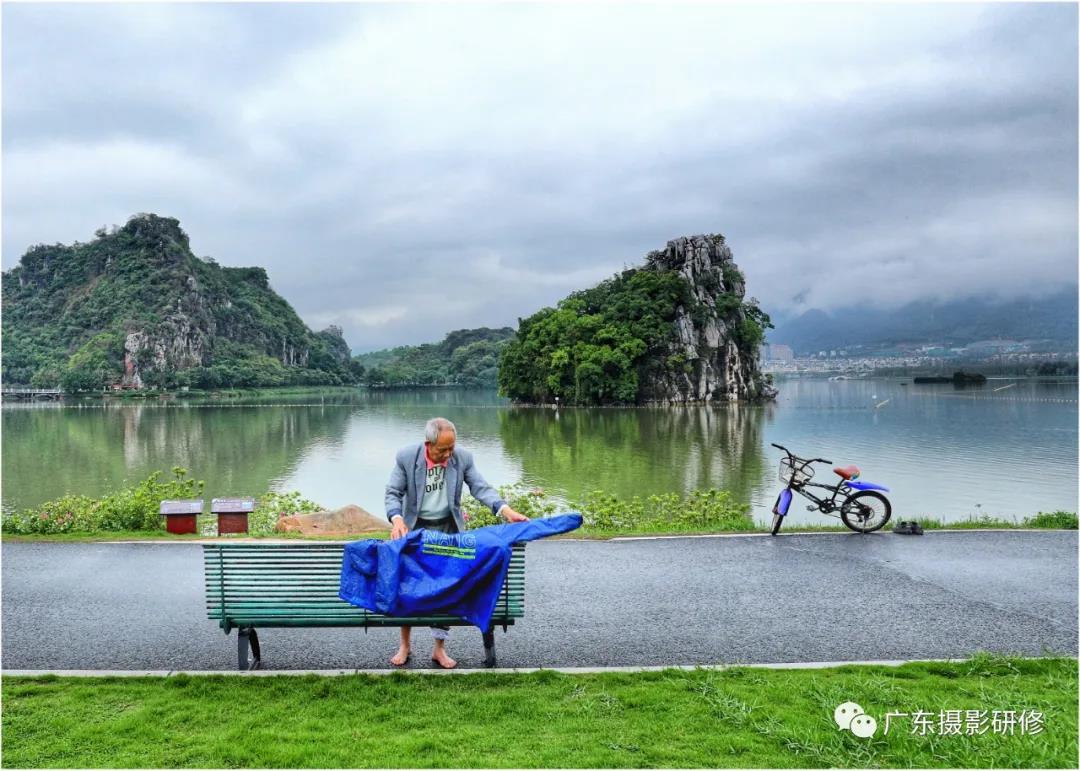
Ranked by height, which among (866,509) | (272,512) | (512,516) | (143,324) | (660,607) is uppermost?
(143,324)

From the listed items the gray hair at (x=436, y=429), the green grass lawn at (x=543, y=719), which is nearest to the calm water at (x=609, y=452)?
the green grass lawn at (x=543, y=719)

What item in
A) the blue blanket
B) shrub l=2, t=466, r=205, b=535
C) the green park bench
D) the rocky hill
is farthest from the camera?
the rocky hill

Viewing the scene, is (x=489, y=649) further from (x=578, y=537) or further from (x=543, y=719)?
(x=578, y=537)

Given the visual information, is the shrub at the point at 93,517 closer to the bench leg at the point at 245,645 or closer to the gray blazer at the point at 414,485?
the bench leg at the point at 245,645

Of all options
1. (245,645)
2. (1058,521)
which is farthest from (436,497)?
(1058,521)

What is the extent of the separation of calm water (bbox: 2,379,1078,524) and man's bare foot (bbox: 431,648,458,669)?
13.1 metres

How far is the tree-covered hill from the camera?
13288cm

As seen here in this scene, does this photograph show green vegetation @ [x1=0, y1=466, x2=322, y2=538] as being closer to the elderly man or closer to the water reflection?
the elderly man

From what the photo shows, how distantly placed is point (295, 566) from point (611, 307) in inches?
3063

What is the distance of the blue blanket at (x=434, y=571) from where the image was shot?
5.37 meters

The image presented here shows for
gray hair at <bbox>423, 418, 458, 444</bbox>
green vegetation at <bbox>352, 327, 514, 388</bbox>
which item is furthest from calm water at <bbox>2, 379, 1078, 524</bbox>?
green vegetation at <bbox>352, 327, 514, 388</bbox>

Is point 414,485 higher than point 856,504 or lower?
higher

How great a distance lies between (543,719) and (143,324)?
157456mm

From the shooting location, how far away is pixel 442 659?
18.9 ft
